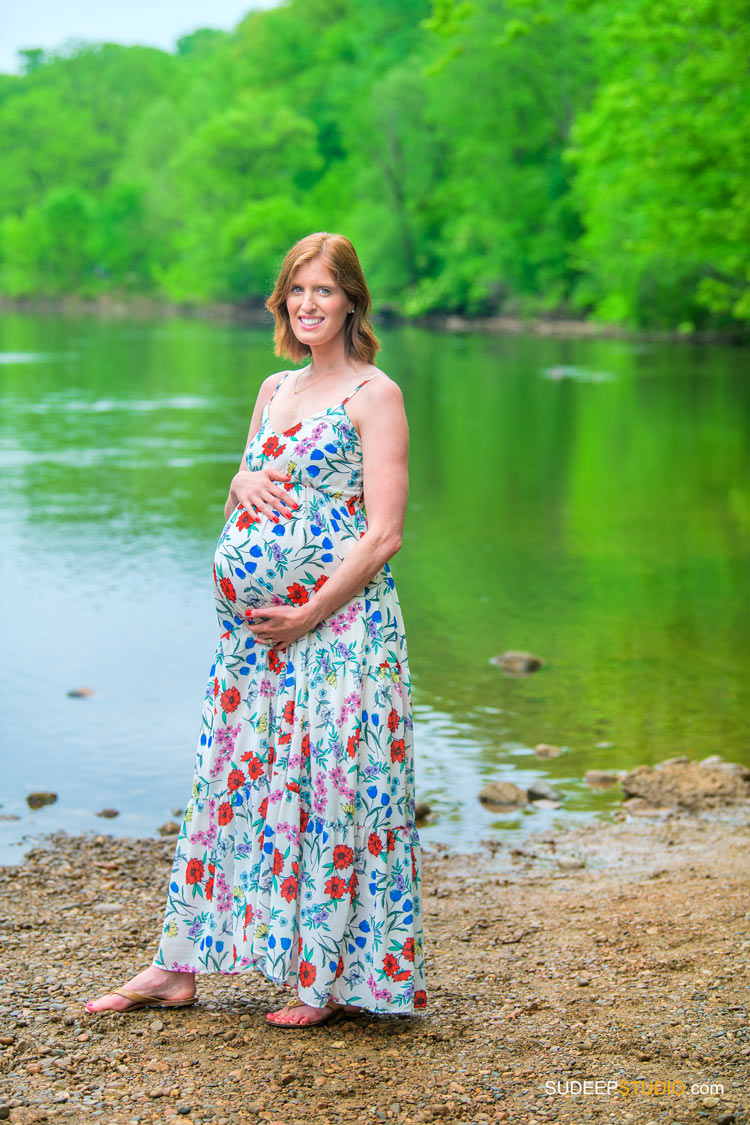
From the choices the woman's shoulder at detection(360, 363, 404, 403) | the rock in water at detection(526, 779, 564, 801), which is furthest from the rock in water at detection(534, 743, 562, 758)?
the woman's shoulder at detection(360, 363, 404, 403)

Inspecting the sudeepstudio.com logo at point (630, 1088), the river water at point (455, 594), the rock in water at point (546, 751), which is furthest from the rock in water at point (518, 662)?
the sudeepstudio.com logo at point (630, 1088)

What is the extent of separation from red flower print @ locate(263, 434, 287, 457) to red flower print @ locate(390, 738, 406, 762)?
836 mm

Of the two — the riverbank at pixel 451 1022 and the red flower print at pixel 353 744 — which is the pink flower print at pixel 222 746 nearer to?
the red flower print at pixel 353 744

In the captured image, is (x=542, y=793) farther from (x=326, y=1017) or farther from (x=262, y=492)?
(x=262, y=492)

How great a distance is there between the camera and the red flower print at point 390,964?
3641mm

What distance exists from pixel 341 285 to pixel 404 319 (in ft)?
213

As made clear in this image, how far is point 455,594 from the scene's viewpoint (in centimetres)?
1079

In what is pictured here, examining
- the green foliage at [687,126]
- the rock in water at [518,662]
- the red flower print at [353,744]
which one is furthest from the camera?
the green foliage at [687,126]

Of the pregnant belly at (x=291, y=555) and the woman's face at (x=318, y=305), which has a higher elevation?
the woman's face at (x=318, y=305)

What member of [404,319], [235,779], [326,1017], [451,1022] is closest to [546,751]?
[451,1022]

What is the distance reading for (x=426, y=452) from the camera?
19.6m

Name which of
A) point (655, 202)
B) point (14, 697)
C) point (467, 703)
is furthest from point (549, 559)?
A: point (655, 202)

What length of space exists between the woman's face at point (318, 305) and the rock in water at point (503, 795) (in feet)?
10.6

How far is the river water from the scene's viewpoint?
696 cm
